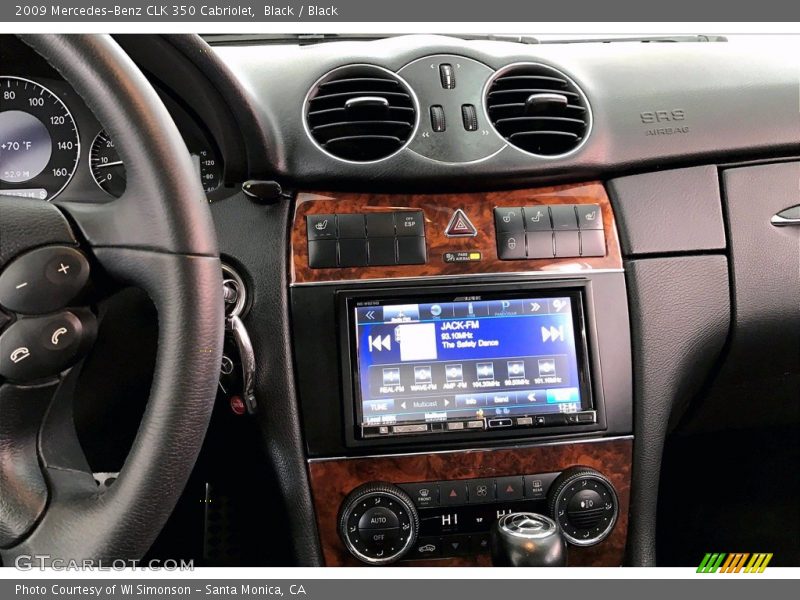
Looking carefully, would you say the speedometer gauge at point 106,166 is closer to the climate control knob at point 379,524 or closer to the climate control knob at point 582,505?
the climate control knob at point 379,524

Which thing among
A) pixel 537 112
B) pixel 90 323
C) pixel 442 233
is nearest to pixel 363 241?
pixel 442 233

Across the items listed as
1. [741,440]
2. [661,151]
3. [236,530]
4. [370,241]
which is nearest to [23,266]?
Answer: [370,241]

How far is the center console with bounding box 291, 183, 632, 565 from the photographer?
118 centimetres

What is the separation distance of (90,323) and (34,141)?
1.42 feet

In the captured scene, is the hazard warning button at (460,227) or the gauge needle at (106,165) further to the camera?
the hazard warning button at (460,227)

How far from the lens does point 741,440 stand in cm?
183

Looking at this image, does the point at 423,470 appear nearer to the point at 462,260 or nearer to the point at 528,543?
the point at 528,543

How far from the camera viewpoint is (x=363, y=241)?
3.99ft

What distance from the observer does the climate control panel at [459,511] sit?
3.82ft

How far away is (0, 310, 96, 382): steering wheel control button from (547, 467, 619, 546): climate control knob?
80 centimetres

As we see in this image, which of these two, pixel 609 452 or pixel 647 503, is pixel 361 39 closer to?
pixel 609 452

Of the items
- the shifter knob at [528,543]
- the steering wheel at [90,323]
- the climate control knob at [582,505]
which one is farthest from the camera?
the climate control knob at [582,505]

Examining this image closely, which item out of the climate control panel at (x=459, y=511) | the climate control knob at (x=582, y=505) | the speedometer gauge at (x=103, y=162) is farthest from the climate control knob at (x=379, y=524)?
the speedometer gauge at (x=103, y=162)

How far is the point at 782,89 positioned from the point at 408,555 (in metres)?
1.11
